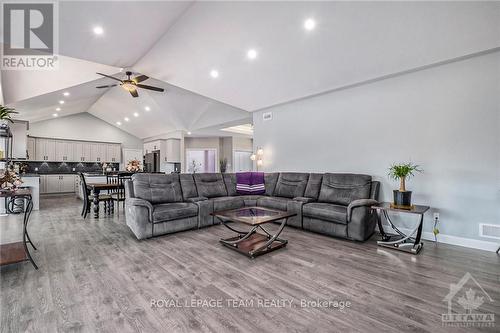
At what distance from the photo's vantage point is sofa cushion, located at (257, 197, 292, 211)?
4352 mm

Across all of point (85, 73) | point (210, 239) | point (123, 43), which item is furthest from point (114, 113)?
point (210, 239)

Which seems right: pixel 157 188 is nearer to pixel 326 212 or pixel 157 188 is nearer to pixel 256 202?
pixel 256 202

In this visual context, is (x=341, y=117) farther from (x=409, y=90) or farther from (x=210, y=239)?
(x=210, y=239)

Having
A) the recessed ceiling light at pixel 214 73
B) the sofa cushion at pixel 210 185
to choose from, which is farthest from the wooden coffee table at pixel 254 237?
the recessed ceiling light at pixel 214 73

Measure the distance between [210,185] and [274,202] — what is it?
4.80ft

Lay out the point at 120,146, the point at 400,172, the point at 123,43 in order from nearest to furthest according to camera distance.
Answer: the point at 400,172
the point at 123,43
the point at 120,146

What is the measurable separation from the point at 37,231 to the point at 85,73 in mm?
3957

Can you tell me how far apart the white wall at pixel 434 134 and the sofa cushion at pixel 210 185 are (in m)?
2.29

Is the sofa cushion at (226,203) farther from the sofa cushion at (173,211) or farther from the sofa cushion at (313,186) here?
the sofa cushion at (313,186)

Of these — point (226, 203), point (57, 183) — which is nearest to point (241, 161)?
point (226, 203)

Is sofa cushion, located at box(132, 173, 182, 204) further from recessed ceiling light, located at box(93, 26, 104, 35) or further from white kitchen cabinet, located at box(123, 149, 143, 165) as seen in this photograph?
white kitchen cabinet, located at box(123, 149, 143, 165)

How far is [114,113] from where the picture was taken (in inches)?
381

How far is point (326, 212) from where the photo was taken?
3621mm

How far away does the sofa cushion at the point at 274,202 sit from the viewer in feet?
14.3
